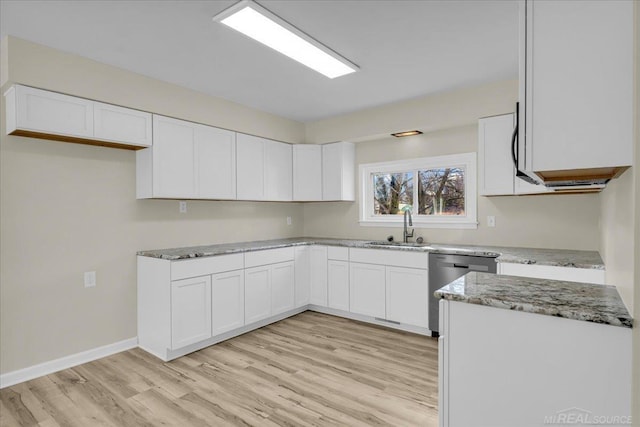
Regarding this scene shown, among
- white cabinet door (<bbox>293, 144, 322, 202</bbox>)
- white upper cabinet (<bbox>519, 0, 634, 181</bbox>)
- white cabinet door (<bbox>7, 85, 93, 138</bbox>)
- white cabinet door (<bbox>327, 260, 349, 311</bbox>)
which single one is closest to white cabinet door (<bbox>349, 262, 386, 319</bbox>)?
white cabinet door (<bbox>327, 260, 349, 311</bbox>)

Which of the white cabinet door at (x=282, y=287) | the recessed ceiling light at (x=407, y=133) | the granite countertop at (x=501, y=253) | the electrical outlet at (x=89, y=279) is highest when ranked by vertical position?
the recessed ceiling light at (x=407, y=133)

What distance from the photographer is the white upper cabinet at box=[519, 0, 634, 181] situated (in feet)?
3.53

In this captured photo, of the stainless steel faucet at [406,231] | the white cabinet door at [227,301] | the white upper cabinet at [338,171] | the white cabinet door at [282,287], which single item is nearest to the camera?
the white cabinet door at [227,301]

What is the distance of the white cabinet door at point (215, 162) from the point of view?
368 centimetres

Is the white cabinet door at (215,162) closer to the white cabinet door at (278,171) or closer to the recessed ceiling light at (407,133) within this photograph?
the white cabinet door at (278,171)

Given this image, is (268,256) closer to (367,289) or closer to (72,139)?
(367,289)

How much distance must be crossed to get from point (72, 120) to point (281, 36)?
180cm

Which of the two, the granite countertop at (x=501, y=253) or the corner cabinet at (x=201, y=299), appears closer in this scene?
the granite countertop at (x=501, y=253)

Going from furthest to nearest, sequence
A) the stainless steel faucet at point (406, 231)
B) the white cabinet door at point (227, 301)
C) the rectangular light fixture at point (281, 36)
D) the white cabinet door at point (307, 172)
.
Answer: the white cabinet door at point (307, 172)
the stainless steel faucet at point (406, 231)
the white cabinet door at point (227, 301)
the rectangular light fixture at point (281, 36)

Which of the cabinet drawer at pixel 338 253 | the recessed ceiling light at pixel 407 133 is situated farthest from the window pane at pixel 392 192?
the cabinet drawer at pixel 338 253

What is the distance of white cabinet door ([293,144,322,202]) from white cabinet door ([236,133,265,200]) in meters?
0.58

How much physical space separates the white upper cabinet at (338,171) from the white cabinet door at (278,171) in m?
0.48

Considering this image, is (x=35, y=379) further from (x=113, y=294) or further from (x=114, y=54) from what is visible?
(x=114, y=54)

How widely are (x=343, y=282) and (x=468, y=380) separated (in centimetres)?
281
